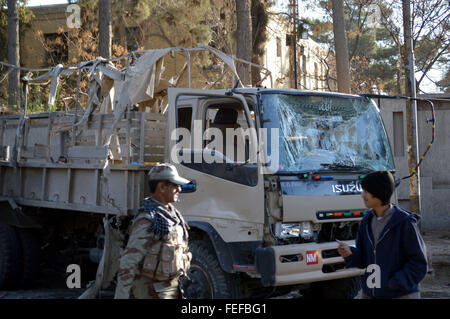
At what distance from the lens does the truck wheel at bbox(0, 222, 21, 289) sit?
25.5 ft

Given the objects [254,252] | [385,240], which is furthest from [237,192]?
[385,240]

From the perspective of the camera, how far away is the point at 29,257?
316 inches

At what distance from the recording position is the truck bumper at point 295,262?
5.17m

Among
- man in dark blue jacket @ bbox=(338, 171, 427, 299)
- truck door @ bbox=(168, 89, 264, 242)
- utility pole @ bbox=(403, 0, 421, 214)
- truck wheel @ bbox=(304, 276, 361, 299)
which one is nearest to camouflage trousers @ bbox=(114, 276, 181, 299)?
man in dark blue jacket @ bbox=(338, 171, 427, 299)

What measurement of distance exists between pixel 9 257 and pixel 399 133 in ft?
32.6

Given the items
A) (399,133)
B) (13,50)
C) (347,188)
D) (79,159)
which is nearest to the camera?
(347,188)

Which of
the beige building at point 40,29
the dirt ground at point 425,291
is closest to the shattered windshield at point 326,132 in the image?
the dirt ground at point 425,291

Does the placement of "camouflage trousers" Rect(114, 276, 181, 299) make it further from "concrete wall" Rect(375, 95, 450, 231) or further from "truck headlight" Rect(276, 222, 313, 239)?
"concrete wall" Rect(375, 95, 450, 231)

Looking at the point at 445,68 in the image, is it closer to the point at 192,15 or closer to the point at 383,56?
the point at 383,56

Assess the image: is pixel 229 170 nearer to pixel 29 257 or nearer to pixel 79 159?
pixel 79 159

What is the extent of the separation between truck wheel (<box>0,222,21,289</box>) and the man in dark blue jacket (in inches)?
221

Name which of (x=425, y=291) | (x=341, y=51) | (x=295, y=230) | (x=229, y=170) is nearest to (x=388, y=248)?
(x=295, y=230)

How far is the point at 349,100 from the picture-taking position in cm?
648

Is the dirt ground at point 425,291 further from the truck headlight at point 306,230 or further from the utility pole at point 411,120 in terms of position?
the truck headlight at point 306,230
